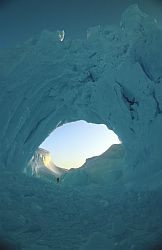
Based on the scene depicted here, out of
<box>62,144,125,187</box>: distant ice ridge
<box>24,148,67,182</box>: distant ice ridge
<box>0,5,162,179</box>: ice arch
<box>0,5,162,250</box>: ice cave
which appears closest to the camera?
<box>0,5,162,250</box>: ice cave

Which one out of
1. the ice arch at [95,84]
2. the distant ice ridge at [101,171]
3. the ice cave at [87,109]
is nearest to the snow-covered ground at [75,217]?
the ice cave at [87,109]

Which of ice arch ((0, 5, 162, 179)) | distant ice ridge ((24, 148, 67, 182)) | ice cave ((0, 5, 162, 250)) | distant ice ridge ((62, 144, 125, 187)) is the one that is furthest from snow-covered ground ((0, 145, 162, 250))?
distant ice ridge ((24, 148, 67, 182))

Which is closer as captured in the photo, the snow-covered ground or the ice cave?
the snow-covered ground

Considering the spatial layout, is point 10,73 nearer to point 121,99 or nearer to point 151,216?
point 121,99

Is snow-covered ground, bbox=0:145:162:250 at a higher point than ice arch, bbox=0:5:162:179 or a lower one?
lower

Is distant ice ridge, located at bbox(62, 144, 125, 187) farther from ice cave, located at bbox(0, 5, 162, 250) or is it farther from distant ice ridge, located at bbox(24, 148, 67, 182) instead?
distant ice ridge, located at bbox(24, 148, 67, 182)

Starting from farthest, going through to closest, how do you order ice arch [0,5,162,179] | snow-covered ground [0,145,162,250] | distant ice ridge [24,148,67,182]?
distant ice ridge [24,148,67,182] → ice arch [0,5,162,179] → snow-covered ground [0,145,162,250]
